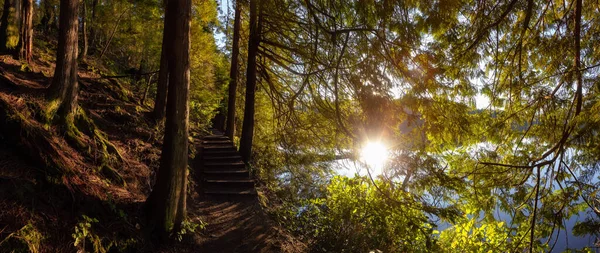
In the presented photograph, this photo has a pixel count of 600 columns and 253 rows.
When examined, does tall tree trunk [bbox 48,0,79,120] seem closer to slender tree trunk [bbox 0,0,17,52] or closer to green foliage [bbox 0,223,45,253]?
green foliage [bbox 0,223,45,253]

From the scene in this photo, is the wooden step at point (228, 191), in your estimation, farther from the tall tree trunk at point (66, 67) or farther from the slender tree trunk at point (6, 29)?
the slender tree trunk at point (6, 29)

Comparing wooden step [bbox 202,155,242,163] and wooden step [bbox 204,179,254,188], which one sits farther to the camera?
wooden step [bbox 202,155,242,163]

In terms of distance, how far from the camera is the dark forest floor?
3.44 m

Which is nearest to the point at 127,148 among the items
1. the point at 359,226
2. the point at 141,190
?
the point at 141,190

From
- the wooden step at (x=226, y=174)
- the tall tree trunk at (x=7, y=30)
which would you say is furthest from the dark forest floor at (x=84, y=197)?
the wooden step at (x=226, y=174)

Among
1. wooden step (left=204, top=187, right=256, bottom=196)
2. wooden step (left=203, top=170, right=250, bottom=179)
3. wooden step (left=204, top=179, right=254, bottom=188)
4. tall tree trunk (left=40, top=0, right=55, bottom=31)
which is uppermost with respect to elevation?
tall tree trunk (left=40, top=0, right=55, bottom=31)

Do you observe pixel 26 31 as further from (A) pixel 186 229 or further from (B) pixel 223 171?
(A) pixel 186 229

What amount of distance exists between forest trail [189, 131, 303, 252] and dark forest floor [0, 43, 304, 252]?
0.8 inches

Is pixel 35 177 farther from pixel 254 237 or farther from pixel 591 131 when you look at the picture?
pixel 591 131

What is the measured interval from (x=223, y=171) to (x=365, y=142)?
17.1 ft

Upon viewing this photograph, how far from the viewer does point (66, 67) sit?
5.28m

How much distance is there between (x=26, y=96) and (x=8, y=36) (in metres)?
3.22

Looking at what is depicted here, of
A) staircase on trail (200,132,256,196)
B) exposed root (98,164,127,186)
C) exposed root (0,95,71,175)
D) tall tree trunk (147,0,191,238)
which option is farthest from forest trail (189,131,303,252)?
exposed root (0,95,71,175)

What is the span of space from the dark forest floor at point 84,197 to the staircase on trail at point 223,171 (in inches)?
23.3
